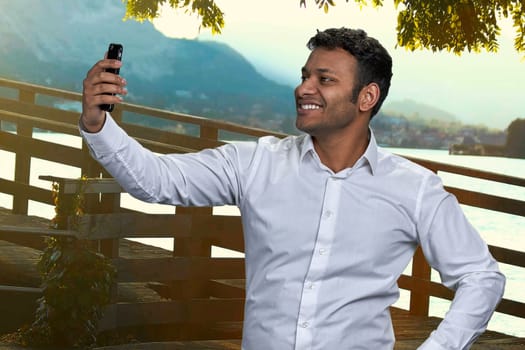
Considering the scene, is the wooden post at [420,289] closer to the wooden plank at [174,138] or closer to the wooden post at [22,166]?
the wooden plank at [174,138]

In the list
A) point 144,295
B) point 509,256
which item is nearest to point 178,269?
point 144,295

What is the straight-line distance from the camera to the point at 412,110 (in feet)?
22.5

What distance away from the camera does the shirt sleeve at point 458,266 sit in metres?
2.08

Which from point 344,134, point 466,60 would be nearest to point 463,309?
point 344,134

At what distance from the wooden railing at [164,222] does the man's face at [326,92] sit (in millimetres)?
2602

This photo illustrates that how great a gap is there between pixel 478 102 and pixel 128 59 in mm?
3471

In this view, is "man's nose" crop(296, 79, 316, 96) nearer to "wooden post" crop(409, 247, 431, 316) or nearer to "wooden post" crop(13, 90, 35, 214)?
"wooden post" crop(13, 90, 35, 214)

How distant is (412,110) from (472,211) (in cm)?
107

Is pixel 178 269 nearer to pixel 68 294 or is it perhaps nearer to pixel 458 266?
pixel 68 294

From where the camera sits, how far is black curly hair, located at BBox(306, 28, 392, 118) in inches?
87.0

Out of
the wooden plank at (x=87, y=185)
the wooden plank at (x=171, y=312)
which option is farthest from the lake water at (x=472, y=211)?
the wooden plank at (x=171, y=312)

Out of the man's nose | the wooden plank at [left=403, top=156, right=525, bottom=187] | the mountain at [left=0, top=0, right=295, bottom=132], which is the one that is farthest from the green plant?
the man's nose

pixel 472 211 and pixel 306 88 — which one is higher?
pixel 306 88

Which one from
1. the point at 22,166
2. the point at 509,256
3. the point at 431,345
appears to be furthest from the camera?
the point at 509,256
